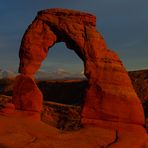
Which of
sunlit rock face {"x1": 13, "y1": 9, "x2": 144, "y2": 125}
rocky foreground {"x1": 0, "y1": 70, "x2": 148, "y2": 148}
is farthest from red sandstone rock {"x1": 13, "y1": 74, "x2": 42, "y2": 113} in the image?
rocky foreground {"x1": 0, "y1": 70, "x2": 148, "y2": 148}

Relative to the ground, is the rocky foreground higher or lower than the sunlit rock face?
lower

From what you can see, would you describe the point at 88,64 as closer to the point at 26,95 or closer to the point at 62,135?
the point at 26,95

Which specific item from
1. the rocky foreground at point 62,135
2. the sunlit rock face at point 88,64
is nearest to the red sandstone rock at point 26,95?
the sunlit rock face at point 88,64

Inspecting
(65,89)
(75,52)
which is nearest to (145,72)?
(65,89)

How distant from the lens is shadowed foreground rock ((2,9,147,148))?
84.4 ft

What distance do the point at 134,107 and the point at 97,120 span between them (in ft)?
7.65

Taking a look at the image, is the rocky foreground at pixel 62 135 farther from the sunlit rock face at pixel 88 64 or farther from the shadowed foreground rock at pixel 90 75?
the sunlit rock face at pixel 88 64

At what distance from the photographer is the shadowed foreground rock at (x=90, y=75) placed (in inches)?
1013

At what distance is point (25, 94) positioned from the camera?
26.9m

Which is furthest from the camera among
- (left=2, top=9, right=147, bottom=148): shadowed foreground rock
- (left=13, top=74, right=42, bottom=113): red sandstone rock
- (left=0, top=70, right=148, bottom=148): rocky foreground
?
(left=13, top=74, right=42, bottom=113): red sandstone rock

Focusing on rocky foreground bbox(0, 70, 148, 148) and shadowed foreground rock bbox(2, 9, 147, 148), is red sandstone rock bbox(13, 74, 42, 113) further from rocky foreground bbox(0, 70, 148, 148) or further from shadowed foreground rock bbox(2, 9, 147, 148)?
rocky foreground bbox(0, 70, 148, 148)

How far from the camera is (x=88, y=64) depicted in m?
26.2

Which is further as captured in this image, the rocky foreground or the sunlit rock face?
the sunlit rock face

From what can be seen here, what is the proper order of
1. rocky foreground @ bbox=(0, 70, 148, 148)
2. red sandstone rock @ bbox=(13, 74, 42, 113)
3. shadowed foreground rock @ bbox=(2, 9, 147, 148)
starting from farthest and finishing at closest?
red sandstone rock @ bbox=(13, 74, 42, 113), shadowed foreground rock @ bbox=(2, 9, 147, 148), rocky foreground @ bbox=(0, 70, 148, 148)
